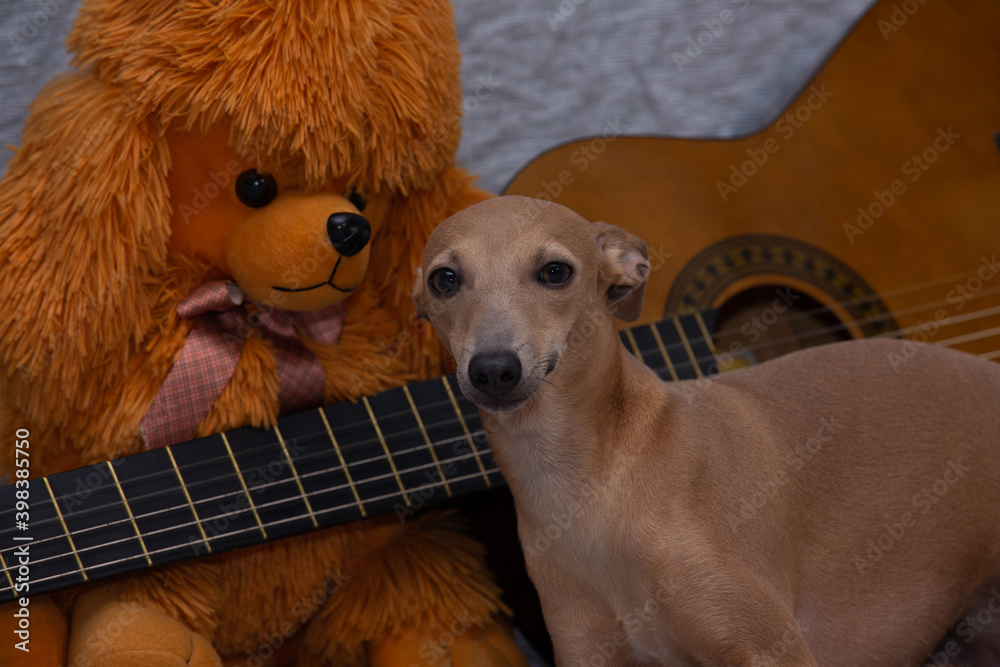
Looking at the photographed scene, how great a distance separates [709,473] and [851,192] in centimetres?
96

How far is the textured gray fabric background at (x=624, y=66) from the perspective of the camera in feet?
6.98

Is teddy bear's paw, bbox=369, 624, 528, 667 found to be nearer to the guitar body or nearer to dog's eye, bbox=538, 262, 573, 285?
dog's eye, bbox=538, 262, 573, 285

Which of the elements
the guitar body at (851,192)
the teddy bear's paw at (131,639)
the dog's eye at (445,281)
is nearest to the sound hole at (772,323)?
the guitar body at (851,192)

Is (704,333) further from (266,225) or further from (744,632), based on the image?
(266,225)

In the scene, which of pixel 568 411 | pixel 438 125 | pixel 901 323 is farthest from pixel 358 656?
pixel 901 323

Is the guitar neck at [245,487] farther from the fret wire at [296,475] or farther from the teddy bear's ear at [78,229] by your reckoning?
the teddy bear's ear at [78,229]

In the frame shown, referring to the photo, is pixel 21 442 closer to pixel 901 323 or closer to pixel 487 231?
pixel 487 231

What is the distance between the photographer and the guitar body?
5.90 ft

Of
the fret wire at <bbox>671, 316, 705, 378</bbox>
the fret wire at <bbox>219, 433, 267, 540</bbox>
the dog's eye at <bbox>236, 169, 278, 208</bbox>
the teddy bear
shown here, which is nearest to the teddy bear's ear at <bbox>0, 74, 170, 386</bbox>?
the teddy bear

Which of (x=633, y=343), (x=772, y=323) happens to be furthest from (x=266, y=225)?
(x=772, y=323)

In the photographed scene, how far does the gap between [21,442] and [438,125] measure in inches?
30.7

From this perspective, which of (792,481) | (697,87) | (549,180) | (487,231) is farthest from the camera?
(697,87)

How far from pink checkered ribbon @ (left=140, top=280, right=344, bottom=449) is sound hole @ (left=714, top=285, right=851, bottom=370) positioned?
0.88 metres

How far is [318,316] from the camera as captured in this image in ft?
4.66
